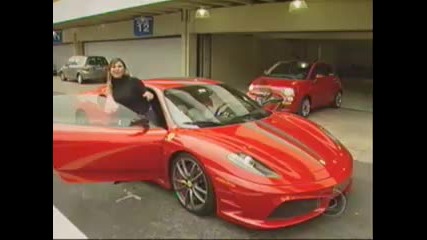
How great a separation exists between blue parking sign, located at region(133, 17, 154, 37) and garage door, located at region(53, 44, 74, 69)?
0.40 m

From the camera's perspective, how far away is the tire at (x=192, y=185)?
1613 mm

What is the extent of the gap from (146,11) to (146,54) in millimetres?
284

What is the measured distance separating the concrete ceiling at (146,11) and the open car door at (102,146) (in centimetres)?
42

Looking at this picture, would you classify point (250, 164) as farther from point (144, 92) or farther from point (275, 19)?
point (275, 19)

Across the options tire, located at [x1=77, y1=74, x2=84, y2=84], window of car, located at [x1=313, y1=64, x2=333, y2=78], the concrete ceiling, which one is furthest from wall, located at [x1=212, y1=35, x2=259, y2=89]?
tire, located at [x1=77, y1=74, x2=84, y2=84]

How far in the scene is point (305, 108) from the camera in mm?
2436

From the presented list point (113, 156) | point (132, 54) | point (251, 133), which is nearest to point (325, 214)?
point (251, 133)

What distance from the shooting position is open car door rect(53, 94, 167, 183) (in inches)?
71.1

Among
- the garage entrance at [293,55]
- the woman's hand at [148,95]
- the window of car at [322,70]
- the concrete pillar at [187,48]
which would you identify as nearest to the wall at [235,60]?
the garage entrance at [293,55]

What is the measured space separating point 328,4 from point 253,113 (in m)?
1.25

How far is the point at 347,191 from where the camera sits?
68.8 inches

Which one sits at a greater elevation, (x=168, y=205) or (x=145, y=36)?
(x=145, y=36)
